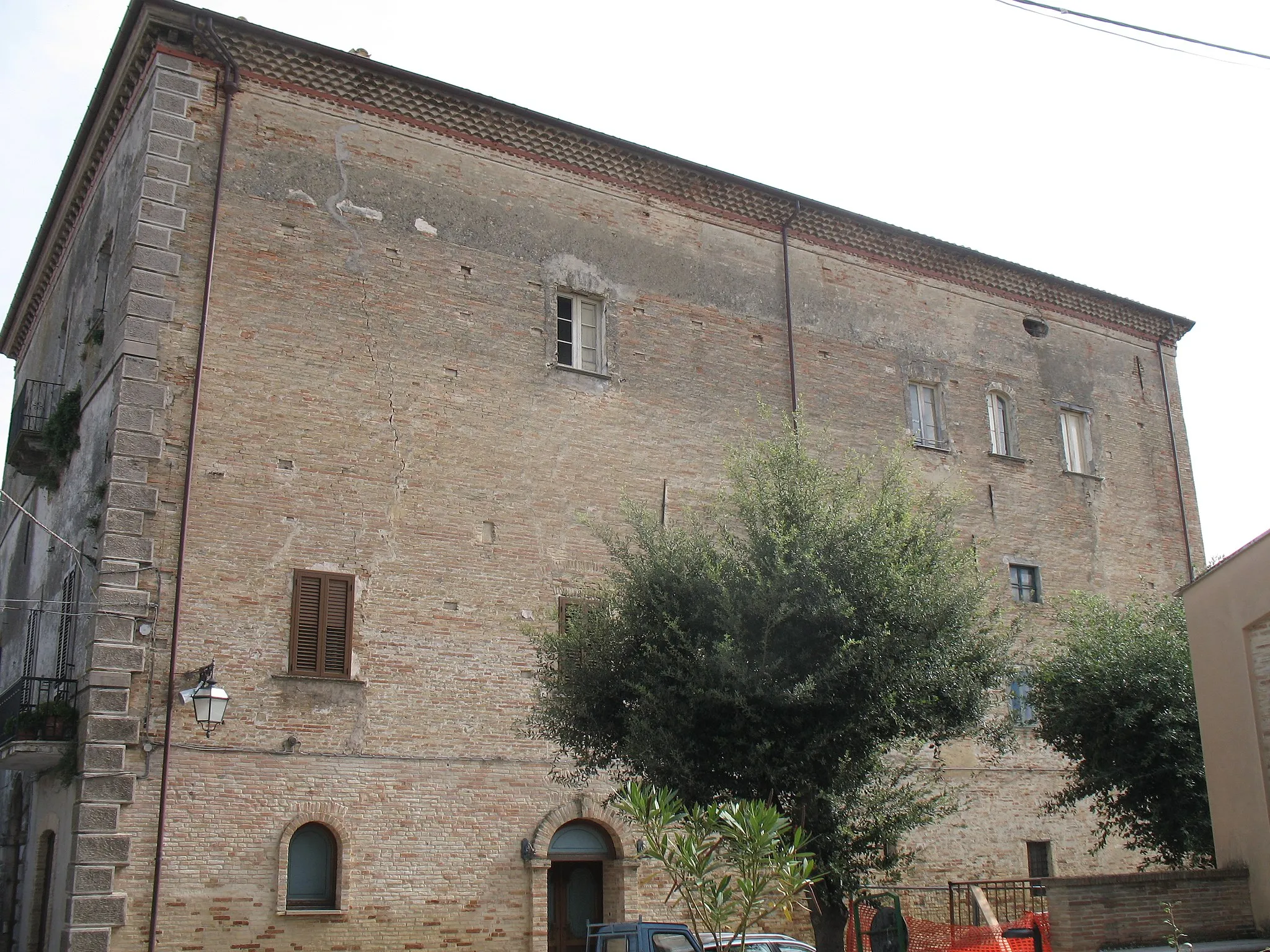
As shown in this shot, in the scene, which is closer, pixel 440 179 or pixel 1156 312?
pixel 440 179

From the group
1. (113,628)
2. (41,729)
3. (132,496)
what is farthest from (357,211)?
(41,729)

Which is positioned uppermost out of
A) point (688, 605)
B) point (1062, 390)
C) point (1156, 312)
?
point (1156, 312)

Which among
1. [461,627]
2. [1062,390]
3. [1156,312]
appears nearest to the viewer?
[461,627]

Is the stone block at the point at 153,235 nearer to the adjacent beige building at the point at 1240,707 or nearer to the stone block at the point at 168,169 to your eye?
the stone block at the point at 168,169

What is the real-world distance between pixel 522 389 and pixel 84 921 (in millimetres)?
8254

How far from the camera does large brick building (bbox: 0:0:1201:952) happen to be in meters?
14.1

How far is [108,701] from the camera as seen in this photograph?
13562mm

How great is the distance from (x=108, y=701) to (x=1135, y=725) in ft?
40.8

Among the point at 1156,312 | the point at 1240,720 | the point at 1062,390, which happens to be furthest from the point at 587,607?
the point at 1156,312

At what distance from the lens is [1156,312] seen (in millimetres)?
25094

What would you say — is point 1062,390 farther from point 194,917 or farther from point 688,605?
point 194,917

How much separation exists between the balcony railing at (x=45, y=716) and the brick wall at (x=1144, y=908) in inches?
412

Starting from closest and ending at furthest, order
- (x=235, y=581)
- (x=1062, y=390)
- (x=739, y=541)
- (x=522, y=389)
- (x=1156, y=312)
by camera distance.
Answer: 1. (x=739, y=541)
2. (x=235, y=581)
3. (x=522, y=389)
4. (x=1062, y=390)
5. (x=1156, y=312)

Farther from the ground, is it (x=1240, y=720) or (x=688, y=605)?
(x=688, y=605)
